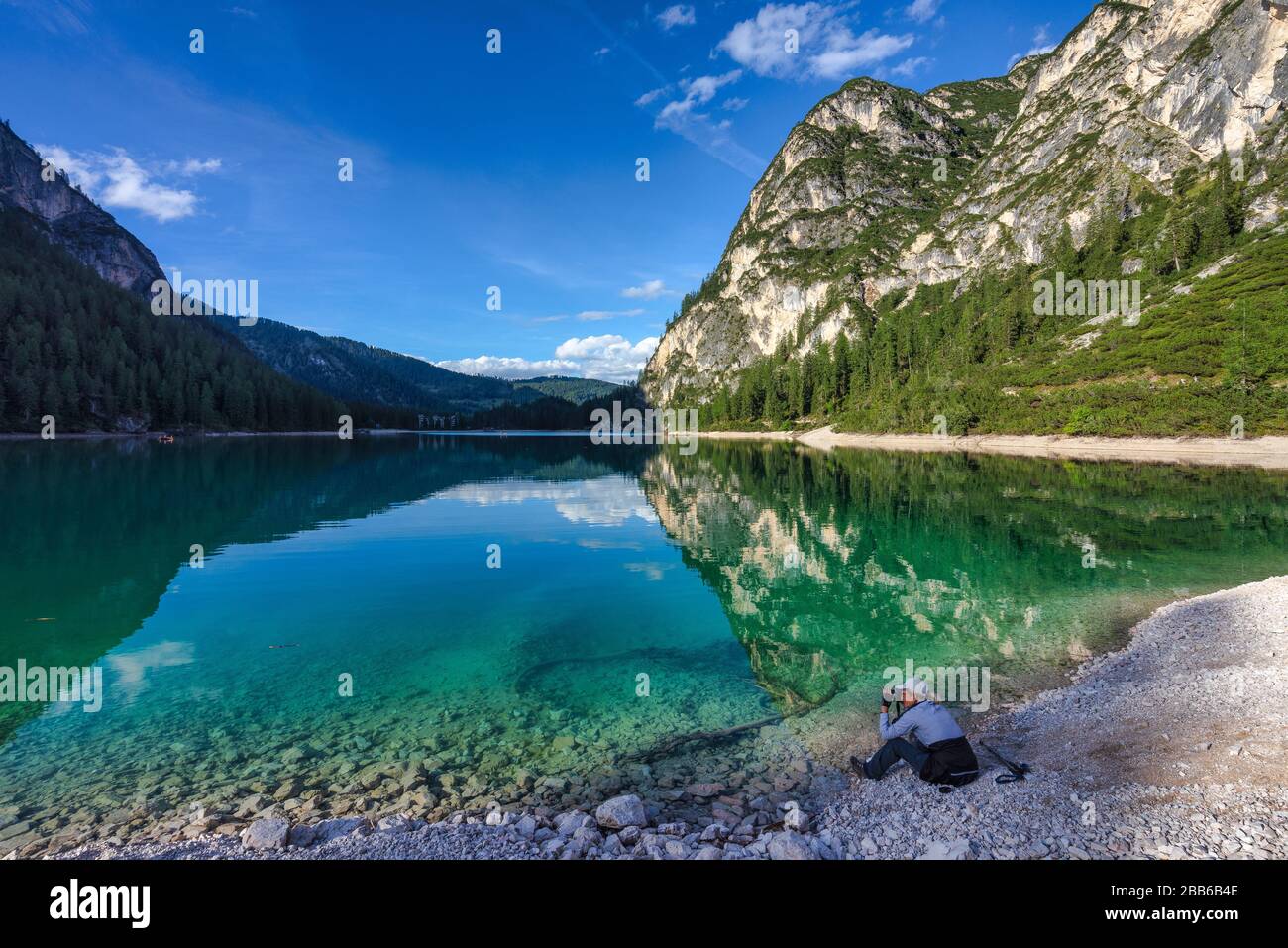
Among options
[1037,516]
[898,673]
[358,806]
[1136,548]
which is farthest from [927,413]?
[358,806]

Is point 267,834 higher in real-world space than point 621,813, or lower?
higher

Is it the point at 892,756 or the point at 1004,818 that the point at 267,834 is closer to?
the point at 892,756

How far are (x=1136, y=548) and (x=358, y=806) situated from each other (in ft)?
101

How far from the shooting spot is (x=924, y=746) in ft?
29.5

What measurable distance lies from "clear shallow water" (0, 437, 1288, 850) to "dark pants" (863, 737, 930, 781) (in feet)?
3.90

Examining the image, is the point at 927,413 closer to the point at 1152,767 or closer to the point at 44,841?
the point at 1152,767

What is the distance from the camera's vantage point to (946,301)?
173m

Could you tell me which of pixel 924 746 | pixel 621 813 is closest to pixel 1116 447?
pixel 924 746

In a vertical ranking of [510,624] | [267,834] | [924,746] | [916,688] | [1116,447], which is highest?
[1116,447]

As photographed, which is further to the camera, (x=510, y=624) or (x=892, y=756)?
(x=510, y=624)

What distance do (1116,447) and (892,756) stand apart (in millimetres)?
80751

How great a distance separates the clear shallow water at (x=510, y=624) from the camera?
389 inches

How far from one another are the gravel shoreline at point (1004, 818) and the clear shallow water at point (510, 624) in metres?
1.10
